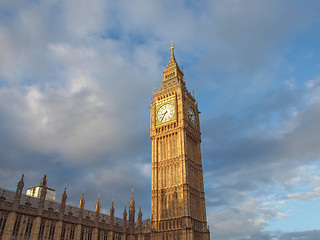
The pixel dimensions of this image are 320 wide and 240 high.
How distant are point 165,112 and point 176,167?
710 inches

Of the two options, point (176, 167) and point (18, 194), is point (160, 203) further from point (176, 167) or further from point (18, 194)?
point (18, 194)

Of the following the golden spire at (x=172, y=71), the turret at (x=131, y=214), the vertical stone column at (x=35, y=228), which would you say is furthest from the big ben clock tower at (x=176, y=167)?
the vertical stone column at (x=35, y=228)

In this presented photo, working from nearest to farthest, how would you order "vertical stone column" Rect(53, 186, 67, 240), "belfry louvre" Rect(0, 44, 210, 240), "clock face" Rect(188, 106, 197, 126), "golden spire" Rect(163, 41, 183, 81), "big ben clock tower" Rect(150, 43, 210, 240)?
"belfry louvre" Rect(0, 44, 210, 240), "vertical stone column" Rect(53, 186, 67, 240), "big ben clock tower" Rect(150, 43, 210, 240), "clock face" Rect(188, 106, 197, 126), "golden spire" Rect(163, 41, 183, 81)

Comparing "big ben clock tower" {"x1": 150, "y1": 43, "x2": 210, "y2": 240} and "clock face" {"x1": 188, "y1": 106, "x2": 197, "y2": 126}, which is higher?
"clock face" {"x1": 188, "y1": 106, "x2": 197, "y2": 126}

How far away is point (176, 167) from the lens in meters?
82.9

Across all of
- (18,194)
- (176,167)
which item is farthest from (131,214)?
(18,194)

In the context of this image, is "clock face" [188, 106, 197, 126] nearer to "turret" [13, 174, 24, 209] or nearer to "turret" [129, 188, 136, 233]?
"turret" [129, 188, 136, 233]

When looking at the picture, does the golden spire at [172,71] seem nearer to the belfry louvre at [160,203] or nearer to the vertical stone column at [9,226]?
the belfry louvre at [160,203]

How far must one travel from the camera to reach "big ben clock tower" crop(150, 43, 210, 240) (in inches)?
3007

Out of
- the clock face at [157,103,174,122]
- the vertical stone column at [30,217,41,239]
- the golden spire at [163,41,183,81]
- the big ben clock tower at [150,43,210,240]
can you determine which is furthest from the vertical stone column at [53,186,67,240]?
the golden spire at [163,41,183,81]

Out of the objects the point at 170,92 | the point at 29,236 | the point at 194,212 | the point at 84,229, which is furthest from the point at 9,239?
the point at 170,92

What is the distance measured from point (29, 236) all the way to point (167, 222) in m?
33.6

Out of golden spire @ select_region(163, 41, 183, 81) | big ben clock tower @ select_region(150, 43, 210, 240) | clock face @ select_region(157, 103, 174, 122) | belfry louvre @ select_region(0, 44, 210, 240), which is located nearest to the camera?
belfry louvre @ select_region(0, 44, 210, 240)

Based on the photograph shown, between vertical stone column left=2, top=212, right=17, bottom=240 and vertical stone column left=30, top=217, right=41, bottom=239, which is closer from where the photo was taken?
vertical stone column left=2, top=212, right=17, bottom=240
